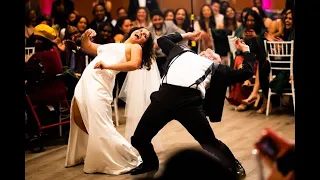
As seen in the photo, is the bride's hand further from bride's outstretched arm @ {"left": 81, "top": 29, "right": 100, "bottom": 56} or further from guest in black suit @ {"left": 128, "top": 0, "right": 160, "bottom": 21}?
guest in black suit @ {"left": 128, "top": 0, "right": 160, "bottom": 21}

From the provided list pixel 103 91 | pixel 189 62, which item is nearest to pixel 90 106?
pixel 103 91

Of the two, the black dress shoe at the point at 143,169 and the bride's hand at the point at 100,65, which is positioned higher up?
the bride's hand at the point at 100,65

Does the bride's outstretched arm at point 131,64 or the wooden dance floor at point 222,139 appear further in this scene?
the wooden dance floor at point 222,139

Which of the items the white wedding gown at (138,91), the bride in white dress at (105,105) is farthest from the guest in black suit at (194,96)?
the white wedding gown at (138,91)

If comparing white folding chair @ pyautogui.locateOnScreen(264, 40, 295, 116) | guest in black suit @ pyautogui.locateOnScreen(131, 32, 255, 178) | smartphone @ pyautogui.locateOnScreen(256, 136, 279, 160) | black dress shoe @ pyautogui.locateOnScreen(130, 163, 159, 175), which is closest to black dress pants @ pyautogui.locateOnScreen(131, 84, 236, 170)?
guest in black suit @ pyautogui.locateOnScreen(131, 32, 255, 178)

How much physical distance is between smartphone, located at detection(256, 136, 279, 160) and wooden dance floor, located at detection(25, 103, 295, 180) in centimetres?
207

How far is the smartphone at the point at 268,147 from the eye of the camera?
1.92 m

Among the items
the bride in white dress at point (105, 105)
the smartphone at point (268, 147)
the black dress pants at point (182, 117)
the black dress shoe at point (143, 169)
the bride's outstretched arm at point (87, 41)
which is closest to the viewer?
the smartphone at point (268, 147)

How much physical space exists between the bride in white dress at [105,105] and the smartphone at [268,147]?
8.08 ft

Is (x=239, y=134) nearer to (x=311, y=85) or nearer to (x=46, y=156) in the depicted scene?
(x=46, y=156)

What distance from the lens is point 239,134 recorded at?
5762 mm

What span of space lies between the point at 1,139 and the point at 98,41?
4166mm

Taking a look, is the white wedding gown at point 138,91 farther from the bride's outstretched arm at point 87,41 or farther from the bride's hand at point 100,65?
the bride's hand at point 100,65

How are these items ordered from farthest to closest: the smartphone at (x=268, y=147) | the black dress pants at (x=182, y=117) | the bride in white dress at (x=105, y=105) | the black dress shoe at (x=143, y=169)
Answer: the bride in white dress at (x=105, y=105)
the black dress shoe at (x=143, y=169)
the black dress pants at (x=182, y=117)
the smartphone at (x=268, y=147)
